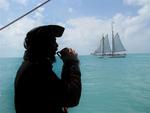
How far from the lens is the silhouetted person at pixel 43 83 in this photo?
2.17 meters

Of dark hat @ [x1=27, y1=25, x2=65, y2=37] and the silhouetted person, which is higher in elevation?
dark hat @ [x1=27, y1=25, x2=65, y2=37]

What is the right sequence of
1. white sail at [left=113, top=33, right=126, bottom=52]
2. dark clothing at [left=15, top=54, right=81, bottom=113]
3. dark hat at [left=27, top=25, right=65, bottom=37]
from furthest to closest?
white sail at [left=113, top=33, right=126, bottom=52], dark hat at [left=27, top=25, right=65, bottom=37], dark clothing at [left=15, top=54, right=81, bottom=113]

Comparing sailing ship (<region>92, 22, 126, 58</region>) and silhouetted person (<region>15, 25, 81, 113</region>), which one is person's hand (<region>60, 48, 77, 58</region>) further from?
sailing ship (<region>92, 22, 126, 58</region>)

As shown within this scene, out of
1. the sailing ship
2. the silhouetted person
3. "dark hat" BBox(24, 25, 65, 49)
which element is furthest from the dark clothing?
the sailing ship

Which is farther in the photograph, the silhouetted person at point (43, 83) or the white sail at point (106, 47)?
the white sail at point (106, 47)

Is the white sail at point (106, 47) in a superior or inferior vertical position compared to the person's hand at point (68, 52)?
inferior

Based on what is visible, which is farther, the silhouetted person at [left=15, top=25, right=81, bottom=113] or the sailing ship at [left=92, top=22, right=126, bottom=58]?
the sailing ship at [left=92, top=22, right=126, bottom=58]

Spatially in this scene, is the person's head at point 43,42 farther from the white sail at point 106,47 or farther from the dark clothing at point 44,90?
the white sail at point 106,47

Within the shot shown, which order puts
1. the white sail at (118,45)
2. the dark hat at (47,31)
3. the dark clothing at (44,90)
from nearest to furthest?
the dark clothing at (44,90) → the dark hat at (47,31) → the white sail at (118,45)

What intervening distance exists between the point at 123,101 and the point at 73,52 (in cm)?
3021

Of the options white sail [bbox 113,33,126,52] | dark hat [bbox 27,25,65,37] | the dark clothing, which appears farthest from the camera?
white sail [bbox 113,33,126,52]

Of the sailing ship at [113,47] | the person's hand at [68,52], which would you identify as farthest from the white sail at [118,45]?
the person's hand at [68,52]

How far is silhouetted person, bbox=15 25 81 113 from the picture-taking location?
217 centimetres

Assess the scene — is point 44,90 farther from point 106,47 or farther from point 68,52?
point 106,47
